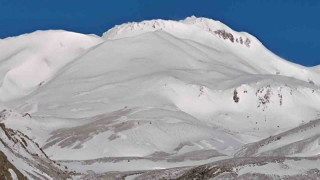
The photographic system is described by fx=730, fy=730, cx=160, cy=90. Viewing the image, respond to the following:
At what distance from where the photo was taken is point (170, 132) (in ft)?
524

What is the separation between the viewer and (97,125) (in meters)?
168

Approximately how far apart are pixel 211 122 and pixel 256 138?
32.5 meters

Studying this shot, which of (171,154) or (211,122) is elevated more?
(211,122)

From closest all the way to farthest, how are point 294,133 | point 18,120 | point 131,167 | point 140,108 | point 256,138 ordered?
point 294,133
point 131,167
point 18,120
point 256,138
point 140,108

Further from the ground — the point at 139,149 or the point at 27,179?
the point at 139,149

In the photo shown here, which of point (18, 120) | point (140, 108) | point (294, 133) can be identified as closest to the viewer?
point (294, 133)

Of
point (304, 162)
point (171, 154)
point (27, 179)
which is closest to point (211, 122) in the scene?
point (171, 154)

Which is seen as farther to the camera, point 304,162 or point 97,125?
point 97,125

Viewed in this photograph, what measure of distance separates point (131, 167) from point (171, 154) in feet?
134

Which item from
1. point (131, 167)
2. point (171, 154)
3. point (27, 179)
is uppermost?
point (171, 154)

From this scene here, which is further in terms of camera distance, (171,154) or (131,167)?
(171,154)

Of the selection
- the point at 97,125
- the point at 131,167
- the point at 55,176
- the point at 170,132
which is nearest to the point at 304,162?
the point at 55,176

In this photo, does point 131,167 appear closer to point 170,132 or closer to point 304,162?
point 304,162

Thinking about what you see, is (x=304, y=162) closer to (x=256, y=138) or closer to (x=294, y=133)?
(x=294, y=133)
